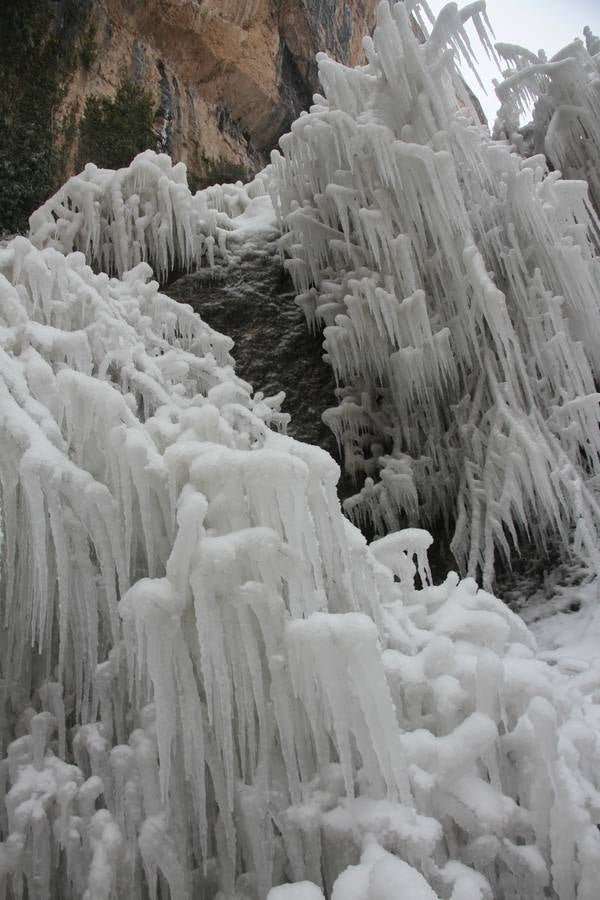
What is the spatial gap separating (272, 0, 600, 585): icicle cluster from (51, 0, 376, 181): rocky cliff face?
7712 mm

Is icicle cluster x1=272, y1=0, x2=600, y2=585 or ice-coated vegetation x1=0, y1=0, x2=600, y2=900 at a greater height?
icicle cluster x1=272, y1=0, x2=600, y2=585

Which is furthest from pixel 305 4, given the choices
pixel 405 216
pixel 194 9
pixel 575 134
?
pixel 405 216

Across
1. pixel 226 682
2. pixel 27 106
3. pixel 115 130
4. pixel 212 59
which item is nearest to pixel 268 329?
pixel 226 682

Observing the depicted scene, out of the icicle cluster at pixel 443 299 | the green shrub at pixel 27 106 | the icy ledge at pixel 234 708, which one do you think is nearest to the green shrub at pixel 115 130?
the green shrub at pixel 27 106

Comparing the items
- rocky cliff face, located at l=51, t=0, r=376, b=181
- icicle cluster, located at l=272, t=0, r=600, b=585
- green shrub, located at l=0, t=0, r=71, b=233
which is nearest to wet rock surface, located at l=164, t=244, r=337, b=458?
icicle cluster, located at l=272, t=0, r=600, b=585

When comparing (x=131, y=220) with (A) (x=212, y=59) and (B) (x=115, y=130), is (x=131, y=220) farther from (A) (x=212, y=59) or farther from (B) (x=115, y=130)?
(A) (x=212, y=59)

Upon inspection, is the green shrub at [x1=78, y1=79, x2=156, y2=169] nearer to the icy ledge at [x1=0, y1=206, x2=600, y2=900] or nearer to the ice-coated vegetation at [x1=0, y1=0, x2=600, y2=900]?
the ice-coated vegetation at [x1=0, y1=0, x2=600, y2=900]

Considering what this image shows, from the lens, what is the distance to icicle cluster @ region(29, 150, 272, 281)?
23.1ft

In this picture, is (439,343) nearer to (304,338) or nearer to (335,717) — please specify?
(304,338)

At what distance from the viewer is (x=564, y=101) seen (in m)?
8.80

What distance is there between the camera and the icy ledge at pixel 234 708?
202cm

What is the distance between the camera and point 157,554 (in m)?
2.62

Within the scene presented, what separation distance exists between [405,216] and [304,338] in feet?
5.37

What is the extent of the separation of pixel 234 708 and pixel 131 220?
6.17 meters
